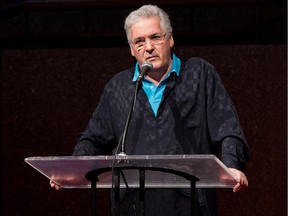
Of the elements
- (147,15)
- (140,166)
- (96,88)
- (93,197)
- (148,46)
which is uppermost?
(147,15)

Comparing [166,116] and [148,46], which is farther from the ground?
[148,46]

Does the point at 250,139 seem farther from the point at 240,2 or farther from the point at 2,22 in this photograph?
the point at 2,22

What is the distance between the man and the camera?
241 cm

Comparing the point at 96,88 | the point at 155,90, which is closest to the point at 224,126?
the point at 155,90

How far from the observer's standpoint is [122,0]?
3832 millimetres

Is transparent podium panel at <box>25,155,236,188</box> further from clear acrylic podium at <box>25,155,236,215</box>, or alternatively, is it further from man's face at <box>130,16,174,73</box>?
man's face at <box>130,16,174,73</box>

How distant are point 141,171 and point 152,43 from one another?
63cm

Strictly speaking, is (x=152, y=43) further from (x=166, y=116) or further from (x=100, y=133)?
(x=100, y=133)

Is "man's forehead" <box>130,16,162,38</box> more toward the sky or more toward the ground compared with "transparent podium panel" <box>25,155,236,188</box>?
more toward the sky

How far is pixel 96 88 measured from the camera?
391 centimetres

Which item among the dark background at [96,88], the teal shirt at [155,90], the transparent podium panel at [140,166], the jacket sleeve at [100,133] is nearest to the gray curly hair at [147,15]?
the teal shirt at [155,90]

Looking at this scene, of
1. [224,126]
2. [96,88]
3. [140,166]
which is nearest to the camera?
[140,166]

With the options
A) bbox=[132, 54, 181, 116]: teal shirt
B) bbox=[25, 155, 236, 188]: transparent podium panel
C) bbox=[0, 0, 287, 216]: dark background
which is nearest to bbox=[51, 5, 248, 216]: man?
bbox=[132, 54, 181, 116]: teal shirt

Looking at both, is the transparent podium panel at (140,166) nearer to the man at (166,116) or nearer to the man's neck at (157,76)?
the man at (166,116)
